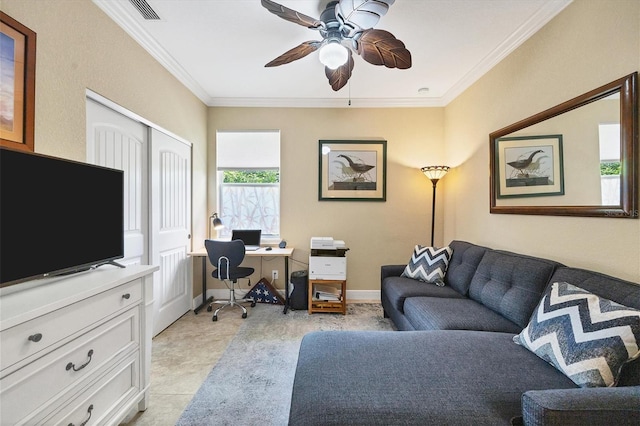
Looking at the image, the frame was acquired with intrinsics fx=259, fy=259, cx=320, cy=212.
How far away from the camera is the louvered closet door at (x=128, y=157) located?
1.81m

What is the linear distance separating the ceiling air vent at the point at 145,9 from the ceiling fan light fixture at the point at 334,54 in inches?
52.6

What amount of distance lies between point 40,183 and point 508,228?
3.18 m

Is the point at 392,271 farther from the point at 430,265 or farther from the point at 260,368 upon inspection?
the point at 260,368

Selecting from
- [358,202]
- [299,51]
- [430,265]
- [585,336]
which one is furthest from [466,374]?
[358,202]

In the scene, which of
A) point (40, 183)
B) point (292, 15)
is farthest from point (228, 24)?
point (40, 183)

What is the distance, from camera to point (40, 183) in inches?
45.9

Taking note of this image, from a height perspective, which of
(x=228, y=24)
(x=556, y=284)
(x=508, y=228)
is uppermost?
(x=228, y=24)

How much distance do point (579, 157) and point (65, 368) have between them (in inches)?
117

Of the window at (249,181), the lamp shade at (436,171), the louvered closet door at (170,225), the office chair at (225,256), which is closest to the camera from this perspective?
the louvered closet door at (170,225)

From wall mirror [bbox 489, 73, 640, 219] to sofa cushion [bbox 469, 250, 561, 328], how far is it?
40cm

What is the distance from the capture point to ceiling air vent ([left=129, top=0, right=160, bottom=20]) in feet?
6.04

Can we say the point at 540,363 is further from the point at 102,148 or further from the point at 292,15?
the point at 102,148

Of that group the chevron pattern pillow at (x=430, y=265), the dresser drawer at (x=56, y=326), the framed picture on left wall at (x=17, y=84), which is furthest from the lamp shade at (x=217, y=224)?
the chevron pattern pillow at (x=430, y=265)

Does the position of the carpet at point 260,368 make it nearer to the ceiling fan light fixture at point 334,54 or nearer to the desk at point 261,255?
the desk at point 261,255
